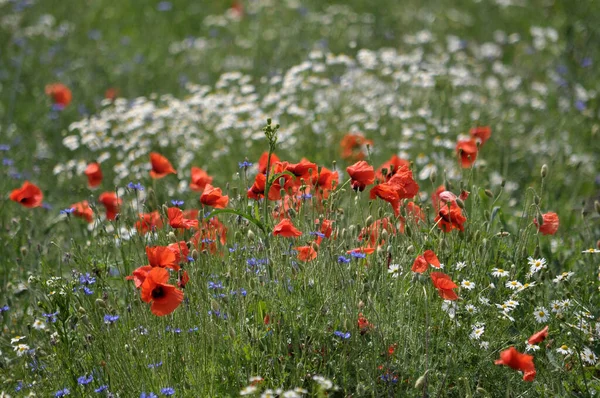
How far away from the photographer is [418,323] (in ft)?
9.76

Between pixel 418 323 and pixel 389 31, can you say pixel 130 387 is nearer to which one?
pixel 418 323

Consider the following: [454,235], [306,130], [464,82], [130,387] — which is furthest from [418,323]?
[464,82]

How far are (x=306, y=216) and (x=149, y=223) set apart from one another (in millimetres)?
636

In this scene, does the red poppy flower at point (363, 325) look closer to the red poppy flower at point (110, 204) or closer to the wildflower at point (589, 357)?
the wildflower at point (589, 357)

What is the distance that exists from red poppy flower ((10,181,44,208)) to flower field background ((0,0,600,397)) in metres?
0.02

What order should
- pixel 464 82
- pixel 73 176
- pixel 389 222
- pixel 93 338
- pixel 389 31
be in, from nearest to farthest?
pixel 93 338 < pixel 389 222 < pixel 73 176 < pixel 464 82 < pixel 389 31

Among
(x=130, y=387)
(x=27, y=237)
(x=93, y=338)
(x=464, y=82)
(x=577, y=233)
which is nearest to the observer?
(x=130, y=387)

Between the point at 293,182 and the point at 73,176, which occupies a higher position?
the point at 293,182

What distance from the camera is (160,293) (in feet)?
8.38

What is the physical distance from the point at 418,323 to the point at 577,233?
1.69m

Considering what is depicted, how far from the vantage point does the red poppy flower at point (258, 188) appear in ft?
9.98

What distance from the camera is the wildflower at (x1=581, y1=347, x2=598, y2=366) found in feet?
9.45

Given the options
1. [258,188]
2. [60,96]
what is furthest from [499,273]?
[60,96]

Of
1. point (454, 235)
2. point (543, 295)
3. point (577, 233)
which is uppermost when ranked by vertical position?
point (454, 235)
